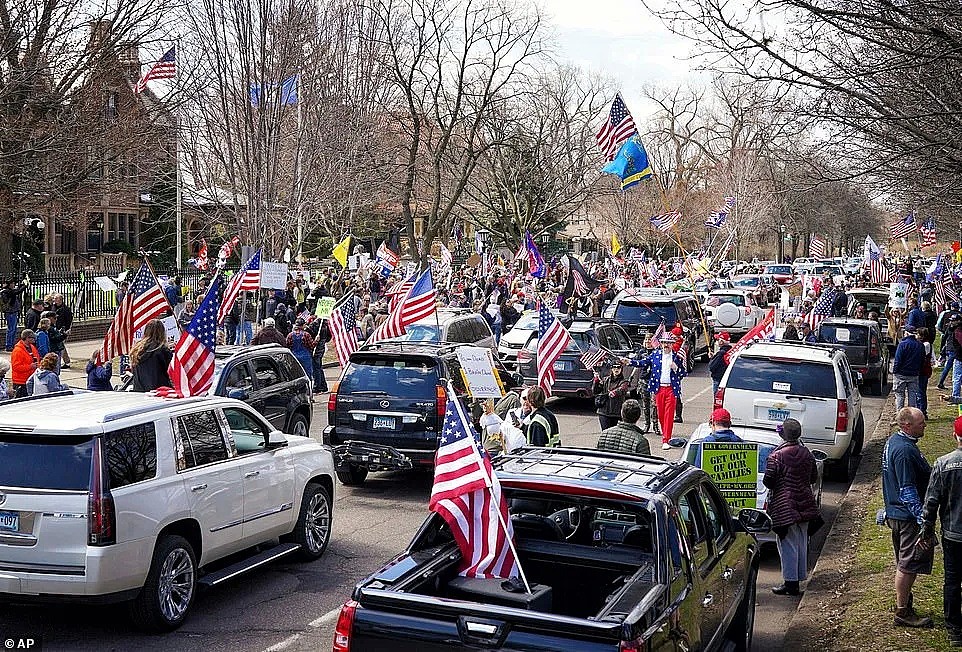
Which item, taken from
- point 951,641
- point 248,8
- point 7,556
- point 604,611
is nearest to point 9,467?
point 7,556

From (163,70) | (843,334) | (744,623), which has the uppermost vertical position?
(163,70)

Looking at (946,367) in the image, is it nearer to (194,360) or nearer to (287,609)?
(194,360)

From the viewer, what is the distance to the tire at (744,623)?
763 cm

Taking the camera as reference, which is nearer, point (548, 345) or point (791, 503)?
point (791, 503)

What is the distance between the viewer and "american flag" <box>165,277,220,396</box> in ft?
45.5

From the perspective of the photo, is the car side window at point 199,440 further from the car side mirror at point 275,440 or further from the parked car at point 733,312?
the parked car at point 733,312

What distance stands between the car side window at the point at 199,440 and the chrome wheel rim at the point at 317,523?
1.49 meters

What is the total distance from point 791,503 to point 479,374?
4.76m

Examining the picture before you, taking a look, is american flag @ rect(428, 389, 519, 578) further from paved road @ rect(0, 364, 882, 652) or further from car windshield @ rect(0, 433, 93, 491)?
car windshield @ rect(0, 433, 93, 491)

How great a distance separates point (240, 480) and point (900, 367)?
44.9 feet

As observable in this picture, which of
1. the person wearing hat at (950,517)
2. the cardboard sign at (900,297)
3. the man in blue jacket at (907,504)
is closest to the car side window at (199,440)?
the man in blue jacket at (907,504)

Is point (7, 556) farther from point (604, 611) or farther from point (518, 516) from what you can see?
point (604, 611)

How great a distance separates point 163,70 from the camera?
82.7 ft

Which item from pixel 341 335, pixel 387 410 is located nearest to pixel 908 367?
pixel 341 335
